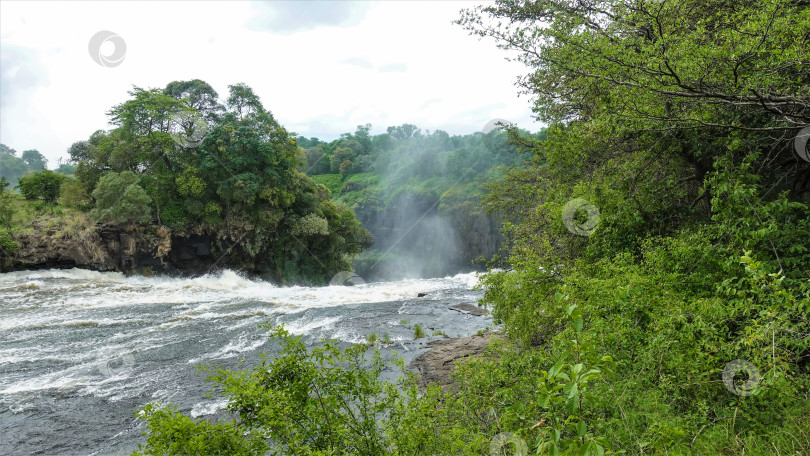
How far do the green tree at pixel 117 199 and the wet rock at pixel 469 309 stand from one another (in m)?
18.9

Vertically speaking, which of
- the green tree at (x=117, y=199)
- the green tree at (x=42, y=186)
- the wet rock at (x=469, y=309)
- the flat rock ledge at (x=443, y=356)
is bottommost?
the wet rock at (x=469, y=309)

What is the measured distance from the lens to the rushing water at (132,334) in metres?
7.73

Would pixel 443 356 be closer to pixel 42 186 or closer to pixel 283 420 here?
pixel 283 420

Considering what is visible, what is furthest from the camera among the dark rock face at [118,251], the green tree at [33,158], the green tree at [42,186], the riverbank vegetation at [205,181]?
the green tree at [33,158]

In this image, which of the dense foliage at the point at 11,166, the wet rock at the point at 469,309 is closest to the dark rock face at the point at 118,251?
the wet rock at the point at 469,309

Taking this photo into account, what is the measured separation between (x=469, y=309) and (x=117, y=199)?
2069cm

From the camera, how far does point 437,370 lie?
31.4 feet

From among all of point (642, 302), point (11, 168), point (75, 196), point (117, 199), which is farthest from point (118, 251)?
point (11, 168)

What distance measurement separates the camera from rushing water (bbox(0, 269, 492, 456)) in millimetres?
7730

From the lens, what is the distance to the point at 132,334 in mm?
13383

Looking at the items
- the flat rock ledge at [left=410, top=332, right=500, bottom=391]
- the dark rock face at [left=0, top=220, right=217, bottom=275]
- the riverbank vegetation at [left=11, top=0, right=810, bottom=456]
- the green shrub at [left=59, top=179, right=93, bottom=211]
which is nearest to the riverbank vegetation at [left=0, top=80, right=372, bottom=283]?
the green shrub at [left=59, top=179, right=93, bottom=211]

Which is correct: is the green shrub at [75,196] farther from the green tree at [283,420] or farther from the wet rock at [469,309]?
the green tree at [283,420]

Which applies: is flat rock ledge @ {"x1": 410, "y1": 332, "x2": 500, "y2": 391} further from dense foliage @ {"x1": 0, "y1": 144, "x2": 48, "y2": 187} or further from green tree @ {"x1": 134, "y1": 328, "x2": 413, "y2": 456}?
dense foliage @ {"x1": 0, "y1": 144, "x2": 48, "y2": 187}

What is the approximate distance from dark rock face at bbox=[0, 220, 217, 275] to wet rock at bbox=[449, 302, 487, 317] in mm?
18041
